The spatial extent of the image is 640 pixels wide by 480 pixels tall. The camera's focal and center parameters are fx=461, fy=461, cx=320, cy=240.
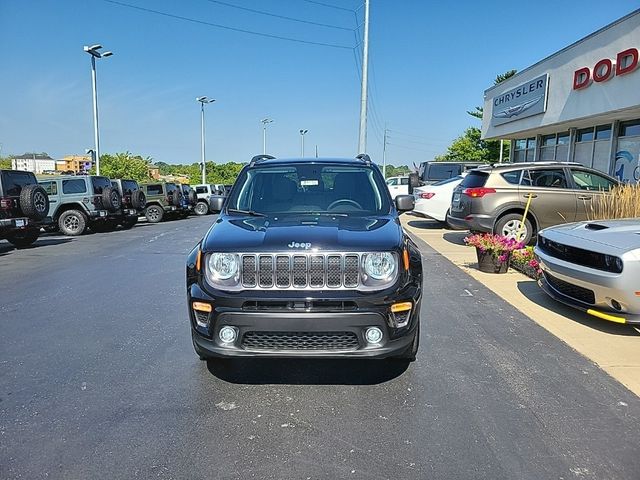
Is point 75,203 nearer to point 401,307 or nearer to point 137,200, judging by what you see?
point 137,200

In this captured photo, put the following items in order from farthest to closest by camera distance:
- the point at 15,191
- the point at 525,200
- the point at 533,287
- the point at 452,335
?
the point at 15,191, the point at 525,200, the point at 533,287, the point at 452,335

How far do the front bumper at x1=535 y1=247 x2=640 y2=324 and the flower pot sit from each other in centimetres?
210

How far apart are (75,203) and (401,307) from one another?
14.5 meters

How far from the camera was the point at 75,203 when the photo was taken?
48.9ft

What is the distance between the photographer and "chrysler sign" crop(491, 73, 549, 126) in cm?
1792

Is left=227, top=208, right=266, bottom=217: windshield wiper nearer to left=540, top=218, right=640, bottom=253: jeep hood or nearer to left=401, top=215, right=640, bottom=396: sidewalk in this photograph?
left=401, top=215, right=640, bottom=396: sidewalk

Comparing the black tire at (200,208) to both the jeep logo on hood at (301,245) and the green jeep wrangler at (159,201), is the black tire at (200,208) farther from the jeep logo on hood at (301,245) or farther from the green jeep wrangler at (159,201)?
the jeep logo on hood at (301,245)

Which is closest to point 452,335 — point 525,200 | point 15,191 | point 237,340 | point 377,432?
point 377,432

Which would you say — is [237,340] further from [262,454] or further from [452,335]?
[452,335]

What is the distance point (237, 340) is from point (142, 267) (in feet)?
19.8

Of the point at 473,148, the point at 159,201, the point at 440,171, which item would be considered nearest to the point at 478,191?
the point at 440,171

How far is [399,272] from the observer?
322 cm

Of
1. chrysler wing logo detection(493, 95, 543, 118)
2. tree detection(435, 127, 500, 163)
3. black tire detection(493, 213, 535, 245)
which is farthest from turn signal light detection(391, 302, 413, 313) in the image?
tree detection(435, 127, 500, 163)

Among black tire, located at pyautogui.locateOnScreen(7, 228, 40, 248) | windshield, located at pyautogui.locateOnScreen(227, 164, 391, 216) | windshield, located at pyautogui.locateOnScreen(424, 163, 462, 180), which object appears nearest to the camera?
windshield, located at pyautogui.locateOnScreen(227, 164, 391, 216)
